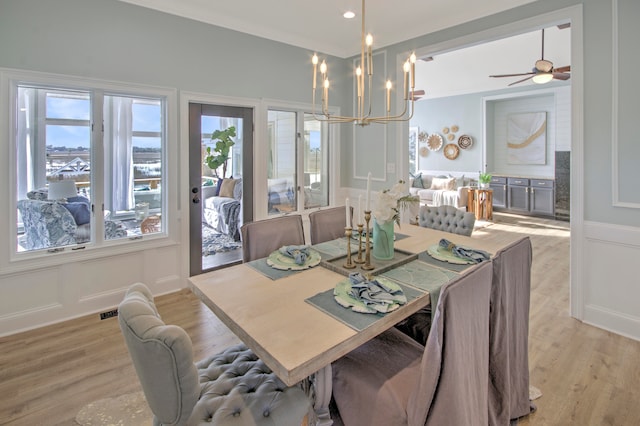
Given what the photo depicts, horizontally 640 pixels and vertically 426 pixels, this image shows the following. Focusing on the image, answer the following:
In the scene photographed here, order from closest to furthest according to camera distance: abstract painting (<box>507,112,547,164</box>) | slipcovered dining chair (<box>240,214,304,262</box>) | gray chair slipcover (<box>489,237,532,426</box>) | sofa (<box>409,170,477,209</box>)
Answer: gray chair slipcover (<box>489,237,532,426</box>) → slipcovered dining chair (<box>240,214,304,262</box>) → sofa (<box>409,170,477,209</box>) → abstract painting (<box>507,112,547,164</box>)

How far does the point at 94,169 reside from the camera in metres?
3.18

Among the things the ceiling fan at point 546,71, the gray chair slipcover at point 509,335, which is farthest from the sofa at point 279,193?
the ceiling fan at point 546,71

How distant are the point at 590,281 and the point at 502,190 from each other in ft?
19.8

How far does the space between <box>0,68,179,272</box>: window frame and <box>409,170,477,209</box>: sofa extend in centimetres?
507

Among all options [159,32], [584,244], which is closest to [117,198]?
[159,32]

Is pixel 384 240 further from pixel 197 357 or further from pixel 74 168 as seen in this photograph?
pixel 74 168

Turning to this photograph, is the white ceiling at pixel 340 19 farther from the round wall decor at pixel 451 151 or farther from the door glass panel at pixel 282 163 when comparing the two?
the round wall decor at pixel 451 151

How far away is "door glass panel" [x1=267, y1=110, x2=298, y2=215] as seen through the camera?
4445mm

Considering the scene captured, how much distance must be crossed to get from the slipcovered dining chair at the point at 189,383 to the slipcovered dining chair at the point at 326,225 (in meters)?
1.40

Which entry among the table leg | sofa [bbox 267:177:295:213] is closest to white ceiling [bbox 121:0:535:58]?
sofa [bbox 267:177:295:213]

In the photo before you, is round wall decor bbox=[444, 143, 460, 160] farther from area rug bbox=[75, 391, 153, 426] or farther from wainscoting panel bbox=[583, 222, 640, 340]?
area rug bbox=[75, 391, 153, 426]

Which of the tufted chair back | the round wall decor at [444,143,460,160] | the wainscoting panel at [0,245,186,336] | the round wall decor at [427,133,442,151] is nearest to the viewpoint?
the wainscoting panel at [0,245,186,336]

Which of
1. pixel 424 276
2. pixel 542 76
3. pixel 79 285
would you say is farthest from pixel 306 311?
pixel 542 76

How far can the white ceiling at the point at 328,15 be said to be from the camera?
11.1 ft
